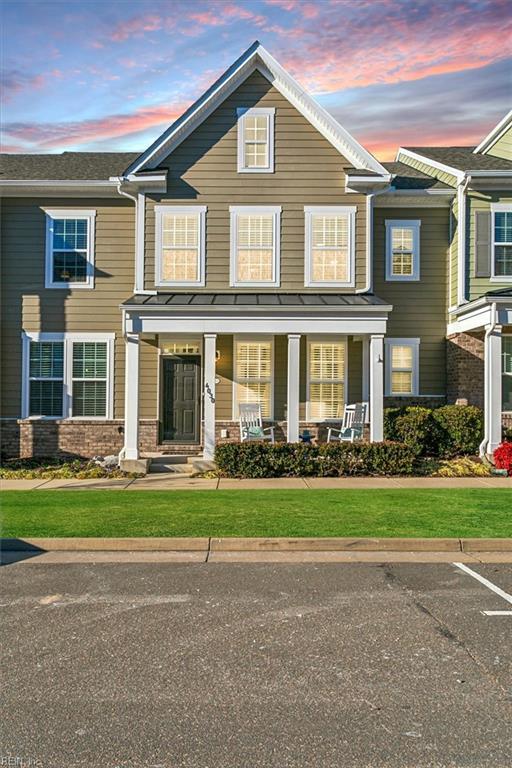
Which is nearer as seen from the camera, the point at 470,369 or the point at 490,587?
the point at 490,587

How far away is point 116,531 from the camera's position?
8016 millimetres

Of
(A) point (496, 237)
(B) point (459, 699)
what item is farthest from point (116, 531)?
(A) point (496, 237)

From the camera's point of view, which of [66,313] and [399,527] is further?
[66,313]

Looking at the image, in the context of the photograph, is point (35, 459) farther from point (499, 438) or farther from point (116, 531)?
point (499, 438)

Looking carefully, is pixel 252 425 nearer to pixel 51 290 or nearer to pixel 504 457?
pixel 504 457

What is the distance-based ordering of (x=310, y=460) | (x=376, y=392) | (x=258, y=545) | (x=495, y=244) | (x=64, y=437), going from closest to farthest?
(x=258, y=545) < (x=310, y=460) < (x=376, y=392) < (x=64, y=437) < (x=495, y=244)

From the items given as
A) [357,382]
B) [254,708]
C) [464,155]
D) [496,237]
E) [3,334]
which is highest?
[464,155]

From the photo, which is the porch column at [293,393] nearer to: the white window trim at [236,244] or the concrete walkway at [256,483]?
the concrete walkway at [256,483]

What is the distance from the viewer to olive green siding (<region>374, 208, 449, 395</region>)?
1680 centimetres

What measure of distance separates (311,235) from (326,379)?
369 centimetres

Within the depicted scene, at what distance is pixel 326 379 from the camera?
16.2 metres

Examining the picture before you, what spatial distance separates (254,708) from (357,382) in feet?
42.5

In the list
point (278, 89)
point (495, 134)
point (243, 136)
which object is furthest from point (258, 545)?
point (495, 134)

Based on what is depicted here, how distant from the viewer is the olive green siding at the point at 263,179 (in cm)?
1553
